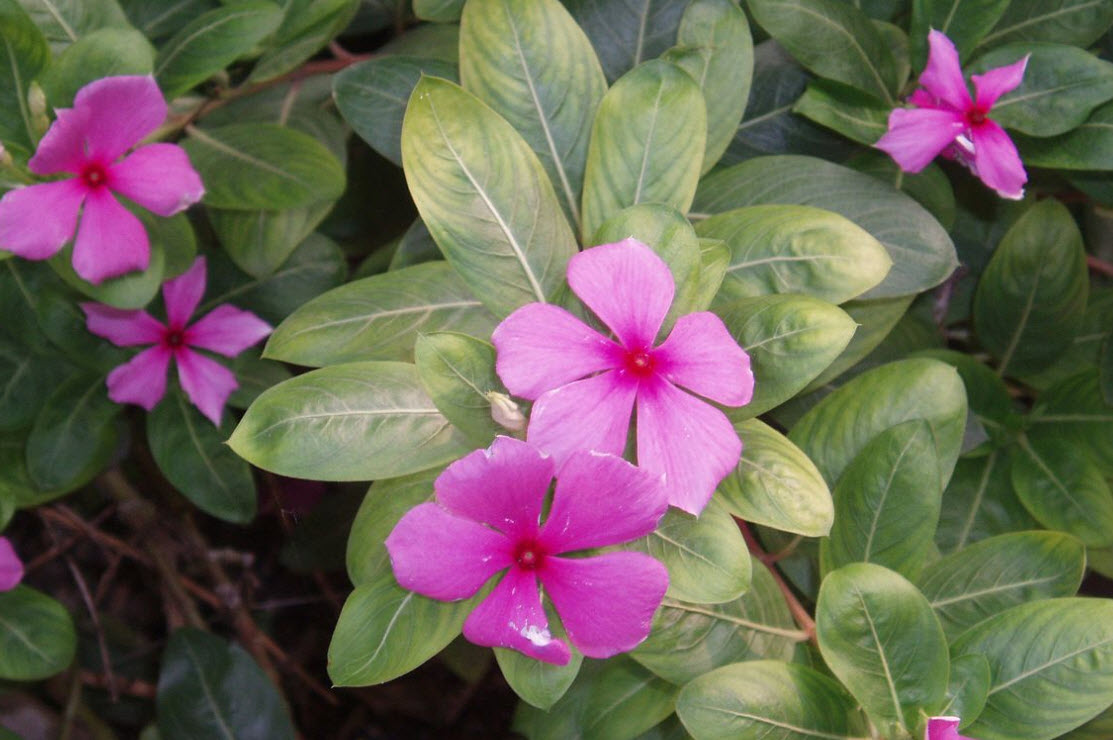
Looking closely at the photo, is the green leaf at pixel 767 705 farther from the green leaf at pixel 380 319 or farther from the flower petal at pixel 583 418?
the green leaf at pixel 380 319

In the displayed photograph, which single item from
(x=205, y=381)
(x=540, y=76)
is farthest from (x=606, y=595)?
(x=205, y=381)

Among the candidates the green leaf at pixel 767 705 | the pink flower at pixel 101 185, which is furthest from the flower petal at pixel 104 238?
the green leaf at pixel 767 705

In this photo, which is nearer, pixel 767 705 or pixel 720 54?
pixel 767 705

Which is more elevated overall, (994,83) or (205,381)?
(994,83)

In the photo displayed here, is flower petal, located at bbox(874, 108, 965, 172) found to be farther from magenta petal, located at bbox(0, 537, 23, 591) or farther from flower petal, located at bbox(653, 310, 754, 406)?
magenta petal, located at bbox(0, 537, 23, 591)

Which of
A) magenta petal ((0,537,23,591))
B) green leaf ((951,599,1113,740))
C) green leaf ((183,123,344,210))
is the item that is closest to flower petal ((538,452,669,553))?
green leaf ((951,599,1113,740))

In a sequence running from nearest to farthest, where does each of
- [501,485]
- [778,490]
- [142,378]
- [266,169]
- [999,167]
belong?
[501,485] < [778,490] < [999,167] < [266,169] < [142,378]

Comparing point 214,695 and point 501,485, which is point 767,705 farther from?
point 214,695
